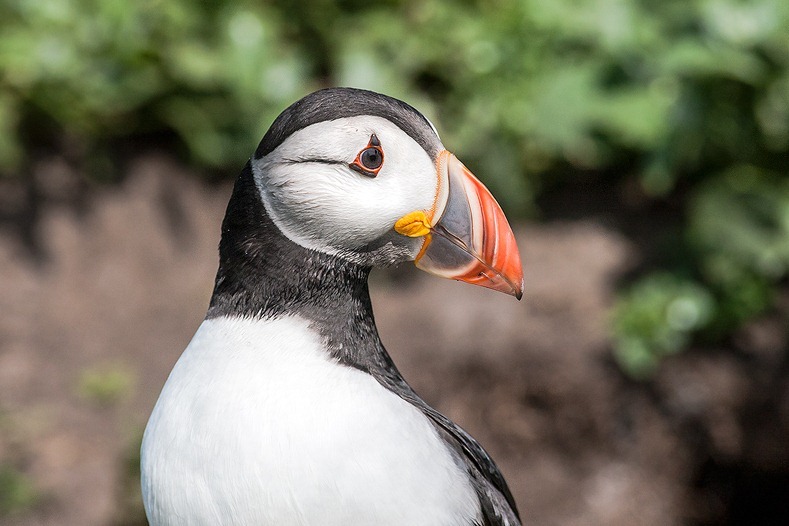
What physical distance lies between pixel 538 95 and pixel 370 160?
281 centimetres

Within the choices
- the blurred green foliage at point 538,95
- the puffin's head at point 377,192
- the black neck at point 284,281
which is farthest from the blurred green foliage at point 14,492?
the puffin's head at point 377,192

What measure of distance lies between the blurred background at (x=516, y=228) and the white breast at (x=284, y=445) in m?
2.28

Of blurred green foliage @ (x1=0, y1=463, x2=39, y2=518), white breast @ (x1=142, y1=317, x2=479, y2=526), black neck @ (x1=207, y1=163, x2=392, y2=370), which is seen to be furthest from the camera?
blurred green foliage @ (x1=0, y1=463, x2=39, y2=518)

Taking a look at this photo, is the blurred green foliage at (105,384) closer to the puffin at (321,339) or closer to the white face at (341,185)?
the puffin at (321,339)

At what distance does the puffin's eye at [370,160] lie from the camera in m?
1.73

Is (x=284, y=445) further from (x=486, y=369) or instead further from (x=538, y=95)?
(x=538, y=95)

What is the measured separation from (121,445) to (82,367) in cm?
42

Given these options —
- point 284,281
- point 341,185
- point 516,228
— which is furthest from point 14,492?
point 341,185

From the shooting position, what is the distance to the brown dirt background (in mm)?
4133

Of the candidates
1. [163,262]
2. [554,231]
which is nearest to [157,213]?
[163,262]

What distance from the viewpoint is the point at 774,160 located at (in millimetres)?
4320

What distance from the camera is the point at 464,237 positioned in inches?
71.3

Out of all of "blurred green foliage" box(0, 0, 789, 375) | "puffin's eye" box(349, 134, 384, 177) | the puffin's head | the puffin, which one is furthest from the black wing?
"blurred green foliage" box(0, 0, 789, 375)

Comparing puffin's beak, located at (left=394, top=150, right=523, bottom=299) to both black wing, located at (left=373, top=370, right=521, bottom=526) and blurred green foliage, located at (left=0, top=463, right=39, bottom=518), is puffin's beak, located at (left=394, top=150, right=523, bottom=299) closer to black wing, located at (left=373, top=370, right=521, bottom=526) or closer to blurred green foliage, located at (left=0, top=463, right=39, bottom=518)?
black wing, located at (left=373, top=370, right=521, bottom=526)
